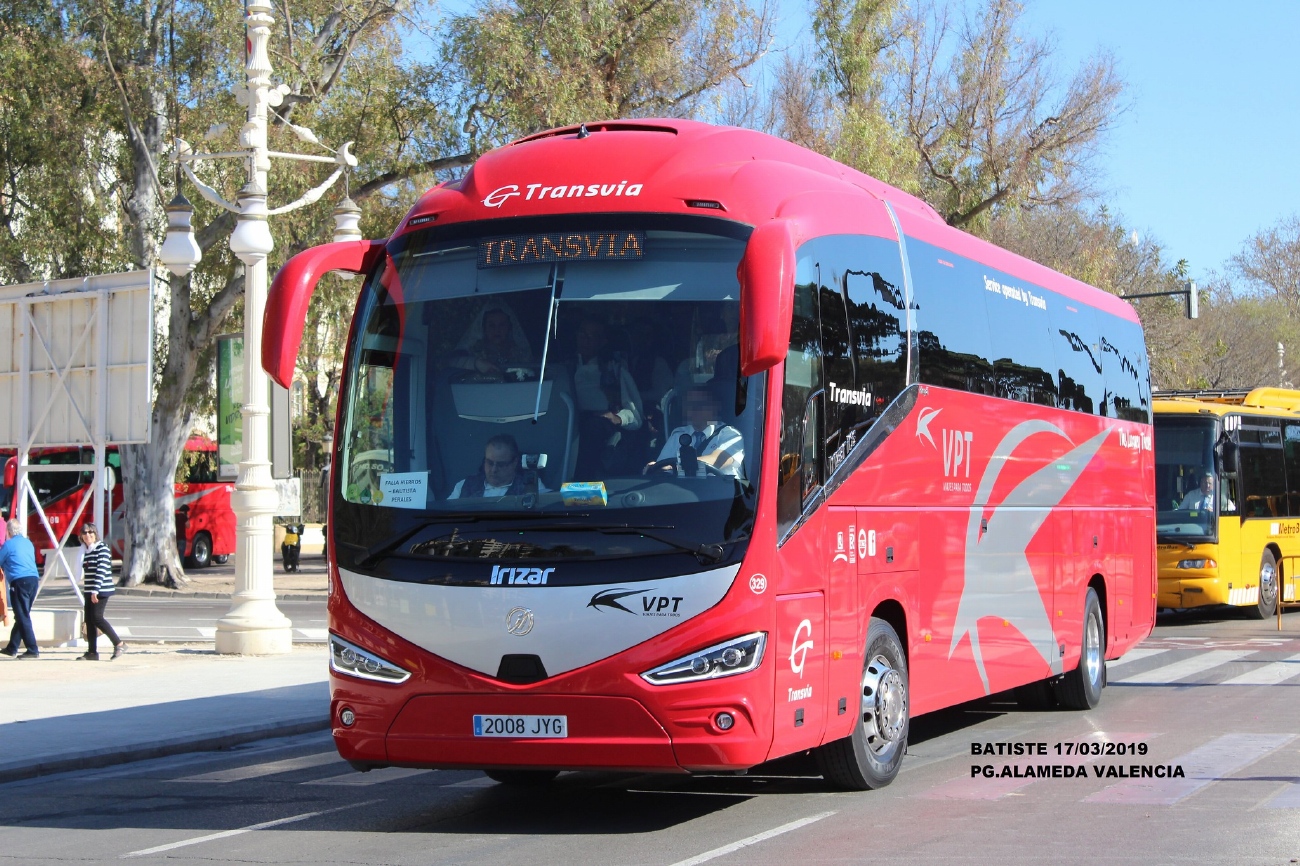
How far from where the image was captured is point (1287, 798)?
8945 mm

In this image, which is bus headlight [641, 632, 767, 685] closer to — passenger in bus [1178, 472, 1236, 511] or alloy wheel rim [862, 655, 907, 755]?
alloy wheel rim [862, 655, 907, 755]

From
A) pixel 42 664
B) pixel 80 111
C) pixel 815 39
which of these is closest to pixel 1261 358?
pixel 815 39

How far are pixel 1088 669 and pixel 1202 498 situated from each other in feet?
34.9

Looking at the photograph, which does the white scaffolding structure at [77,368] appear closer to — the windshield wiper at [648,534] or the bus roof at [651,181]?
the bus roof at [651,181]

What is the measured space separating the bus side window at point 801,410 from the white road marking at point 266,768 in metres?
4.86

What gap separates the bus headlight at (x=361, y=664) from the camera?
812 centimetres

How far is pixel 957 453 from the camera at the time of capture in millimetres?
10961

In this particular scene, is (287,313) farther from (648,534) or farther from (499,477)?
(648,534)

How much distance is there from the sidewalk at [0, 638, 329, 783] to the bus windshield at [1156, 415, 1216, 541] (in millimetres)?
12507

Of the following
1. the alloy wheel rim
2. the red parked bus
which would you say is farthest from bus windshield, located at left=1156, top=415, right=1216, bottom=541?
the red parked bus

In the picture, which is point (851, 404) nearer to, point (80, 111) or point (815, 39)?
point (80, 111)

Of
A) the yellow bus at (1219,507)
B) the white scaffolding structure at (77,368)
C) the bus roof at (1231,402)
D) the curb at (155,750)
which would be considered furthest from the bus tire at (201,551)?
the curb at (155,750)

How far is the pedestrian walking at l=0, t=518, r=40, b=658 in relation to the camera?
18609 millimetres

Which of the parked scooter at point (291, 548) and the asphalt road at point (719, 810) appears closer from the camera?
the asphalt road at point (719, 810)
